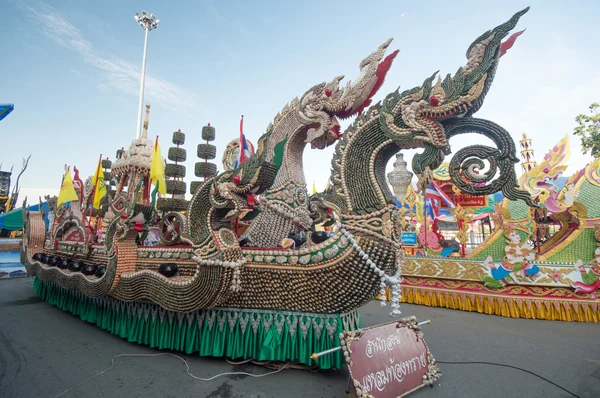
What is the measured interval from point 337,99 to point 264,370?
12.0 feet

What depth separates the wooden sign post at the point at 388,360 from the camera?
238 centimetres

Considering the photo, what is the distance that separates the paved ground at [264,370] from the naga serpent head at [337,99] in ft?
10.4

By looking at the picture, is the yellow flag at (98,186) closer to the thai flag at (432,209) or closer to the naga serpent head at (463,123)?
the naga serpent head at (463,123)

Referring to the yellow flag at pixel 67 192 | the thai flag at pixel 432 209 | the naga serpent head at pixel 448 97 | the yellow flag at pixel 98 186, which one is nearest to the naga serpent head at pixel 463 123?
the naga serpent head at pixel 448 97

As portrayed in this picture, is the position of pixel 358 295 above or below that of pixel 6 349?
above

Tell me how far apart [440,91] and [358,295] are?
2051 millimetres

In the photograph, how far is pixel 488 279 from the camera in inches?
227

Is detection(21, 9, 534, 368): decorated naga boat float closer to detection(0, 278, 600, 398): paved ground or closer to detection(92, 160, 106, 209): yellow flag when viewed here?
detection(0, 278, 600, 398): paved ground

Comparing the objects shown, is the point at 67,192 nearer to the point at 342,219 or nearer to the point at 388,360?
the point at 342,219

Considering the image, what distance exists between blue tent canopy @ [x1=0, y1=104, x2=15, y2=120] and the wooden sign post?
4.26 metres

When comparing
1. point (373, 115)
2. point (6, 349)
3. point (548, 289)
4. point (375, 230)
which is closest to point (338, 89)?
point (373, 115)

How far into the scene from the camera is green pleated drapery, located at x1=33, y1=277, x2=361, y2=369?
301cm

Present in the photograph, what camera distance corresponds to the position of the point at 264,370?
10.2 ft

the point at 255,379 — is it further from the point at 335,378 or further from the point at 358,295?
the point at 358,295
